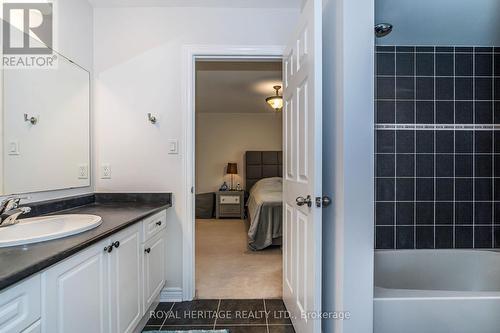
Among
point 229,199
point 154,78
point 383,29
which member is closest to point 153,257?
point 154,78

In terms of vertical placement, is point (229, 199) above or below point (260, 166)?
below

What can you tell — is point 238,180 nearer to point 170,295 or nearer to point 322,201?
point 170,295

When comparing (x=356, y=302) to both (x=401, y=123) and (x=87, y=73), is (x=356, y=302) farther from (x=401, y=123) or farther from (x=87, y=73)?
(x=87, y=73)

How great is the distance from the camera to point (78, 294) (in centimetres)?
105

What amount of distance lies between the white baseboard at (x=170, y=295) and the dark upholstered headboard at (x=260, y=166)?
11.7 ft

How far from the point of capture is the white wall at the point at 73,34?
1.77m

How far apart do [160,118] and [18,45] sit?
0.92 m

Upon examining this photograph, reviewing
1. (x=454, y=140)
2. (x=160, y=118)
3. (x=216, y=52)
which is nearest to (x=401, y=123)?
(x=454, y=140)

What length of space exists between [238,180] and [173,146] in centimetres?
368

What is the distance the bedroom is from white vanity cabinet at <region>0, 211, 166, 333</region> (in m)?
0.75

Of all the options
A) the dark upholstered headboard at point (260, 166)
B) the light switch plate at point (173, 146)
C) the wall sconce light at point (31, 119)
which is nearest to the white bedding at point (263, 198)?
the dark upholstered headboard at point (260, 166)

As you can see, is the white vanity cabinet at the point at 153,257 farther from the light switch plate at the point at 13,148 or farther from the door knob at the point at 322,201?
the door knob at the point at 322,201

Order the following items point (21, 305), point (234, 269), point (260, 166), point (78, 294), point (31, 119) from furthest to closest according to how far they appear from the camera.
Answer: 1. point (260, 166)
2. point (234, 269)
3. point (31, 119)
4. point (78, 294)
5. point (21, 305)

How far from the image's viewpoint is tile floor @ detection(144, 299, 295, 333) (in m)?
1.79
